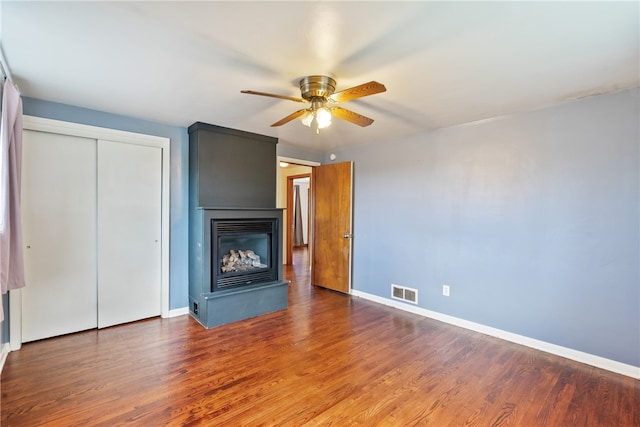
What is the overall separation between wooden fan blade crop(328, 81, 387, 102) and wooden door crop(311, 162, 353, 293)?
7.78 ft

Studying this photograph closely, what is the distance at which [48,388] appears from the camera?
6.88 feet

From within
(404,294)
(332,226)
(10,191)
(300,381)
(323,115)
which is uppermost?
(323,115)

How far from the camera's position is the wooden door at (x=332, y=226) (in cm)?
450

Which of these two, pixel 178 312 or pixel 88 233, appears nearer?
pixel 88 233

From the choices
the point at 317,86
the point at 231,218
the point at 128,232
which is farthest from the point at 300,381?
the point at 128,232

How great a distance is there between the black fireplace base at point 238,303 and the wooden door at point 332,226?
3.53 feet

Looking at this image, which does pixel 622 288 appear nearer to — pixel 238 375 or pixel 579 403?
pixel 579 403

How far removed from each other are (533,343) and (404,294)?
4.55 ft

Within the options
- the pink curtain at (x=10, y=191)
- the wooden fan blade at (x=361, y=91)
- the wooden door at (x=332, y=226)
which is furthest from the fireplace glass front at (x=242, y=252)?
the wooden fan blade at (x=361, y=91)

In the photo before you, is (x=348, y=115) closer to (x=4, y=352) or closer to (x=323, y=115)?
(x=323, y=115)

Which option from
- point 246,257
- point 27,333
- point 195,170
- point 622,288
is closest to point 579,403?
point 622,288

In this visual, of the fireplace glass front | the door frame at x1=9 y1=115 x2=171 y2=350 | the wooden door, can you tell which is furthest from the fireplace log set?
the wooden door

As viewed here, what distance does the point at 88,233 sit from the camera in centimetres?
304

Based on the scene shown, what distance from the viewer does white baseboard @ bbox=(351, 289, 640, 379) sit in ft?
7.81
